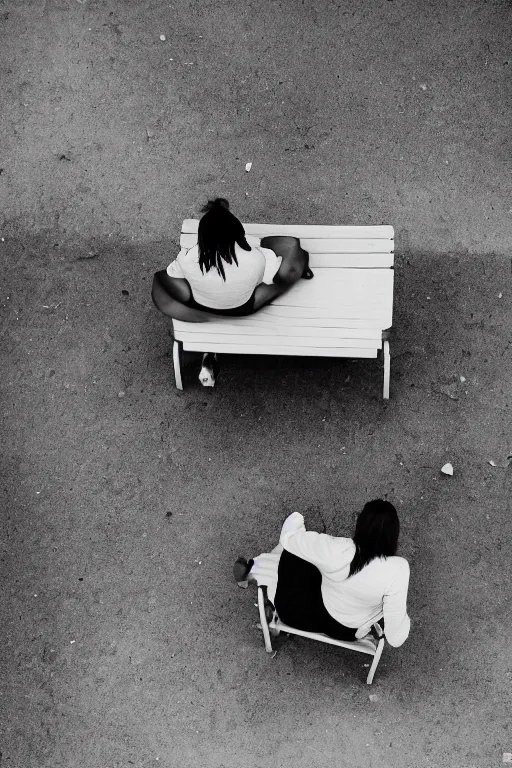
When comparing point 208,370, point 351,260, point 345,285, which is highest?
point 351,260

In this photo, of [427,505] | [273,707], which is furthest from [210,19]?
[273,707]

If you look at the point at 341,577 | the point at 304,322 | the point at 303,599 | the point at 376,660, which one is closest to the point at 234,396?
the point at 304,322

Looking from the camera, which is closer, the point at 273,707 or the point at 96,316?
the point at 273,707

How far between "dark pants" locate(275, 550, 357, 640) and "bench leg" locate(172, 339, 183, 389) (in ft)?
4.15

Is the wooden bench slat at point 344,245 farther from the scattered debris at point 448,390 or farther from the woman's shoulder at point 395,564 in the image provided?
the woman's shoulder at point 395,564

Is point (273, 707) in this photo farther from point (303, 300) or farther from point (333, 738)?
point (303, 300)

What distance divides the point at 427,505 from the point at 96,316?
7.50 ft

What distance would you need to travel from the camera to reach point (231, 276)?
13.7 feet

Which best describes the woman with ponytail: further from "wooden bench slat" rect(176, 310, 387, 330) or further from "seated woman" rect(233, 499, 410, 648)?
"seated woman" rect(233, 499, 410, 648)

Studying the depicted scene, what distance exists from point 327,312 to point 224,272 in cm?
67

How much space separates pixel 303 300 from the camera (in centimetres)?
452

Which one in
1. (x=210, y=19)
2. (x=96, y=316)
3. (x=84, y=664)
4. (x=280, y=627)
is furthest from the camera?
(x=210, y=19)

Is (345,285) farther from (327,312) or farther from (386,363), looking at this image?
(386,363)

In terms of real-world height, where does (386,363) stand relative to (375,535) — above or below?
above
